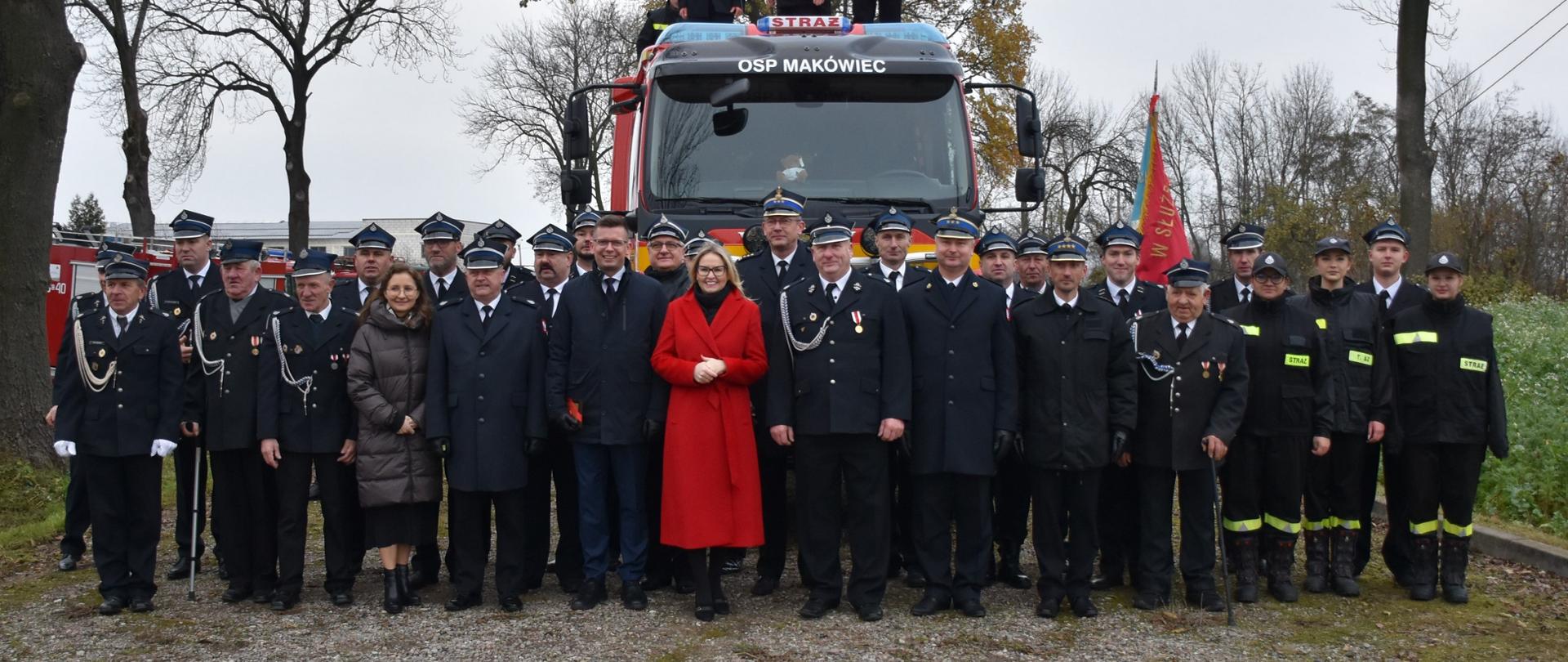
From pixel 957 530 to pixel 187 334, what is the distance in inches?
180

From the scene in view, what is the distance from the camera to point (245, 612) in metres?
6.62

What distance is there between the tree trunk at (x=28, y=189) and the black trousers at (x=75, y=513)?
8.44 ft

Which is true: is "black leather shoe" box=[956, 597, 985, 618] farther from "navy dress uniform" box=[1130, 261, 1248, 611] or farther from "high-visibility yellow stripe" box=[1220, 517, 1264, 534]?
"high-visibility yellow stripe" box=[1220, 517, 1264, 534]

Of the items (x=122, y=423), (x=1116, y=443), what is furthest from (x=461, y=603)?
(x=1116, y=443)

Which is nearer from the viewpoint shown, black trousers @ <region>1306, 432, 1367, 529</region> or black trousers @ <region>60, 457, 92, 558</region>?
black trousers @ <region>1306, 432, 1367, 529</region>

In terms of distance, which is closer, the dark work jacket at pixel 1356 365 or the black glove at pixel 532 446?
the black glove at pixel 532 446

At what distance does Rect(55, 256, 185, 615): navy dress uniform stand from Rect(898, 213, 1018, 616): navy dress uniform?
403 cm

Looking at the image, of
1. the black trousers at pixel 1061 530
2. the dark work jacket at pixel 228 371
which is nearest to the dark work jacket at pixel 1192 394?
the black trousers at pixel 1061 530

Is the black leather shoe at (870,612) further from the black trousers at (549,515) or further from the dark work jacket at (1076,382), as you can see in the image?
the black trousers at (549,515)

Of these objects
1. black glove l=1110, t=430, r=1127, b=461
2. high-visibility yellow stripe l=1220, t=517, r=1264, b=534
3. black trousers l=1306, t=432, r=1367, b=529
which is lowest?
high-visibility yellow stripe l=1220, t=517, r=1264, b=534

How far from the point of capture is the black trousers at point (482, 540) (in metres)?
6.65

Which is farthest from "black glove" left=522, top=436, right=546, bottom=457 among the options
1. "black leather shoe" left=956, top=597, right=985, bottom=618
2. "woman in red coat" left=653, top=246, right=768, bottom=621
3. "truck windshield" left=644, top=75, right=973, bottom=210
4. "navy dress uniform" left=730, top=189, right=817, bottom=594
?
"black leather shoe" left=956, top=597, right=985, bottom=618

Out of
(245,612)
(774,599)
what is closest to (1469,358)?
(774,599)

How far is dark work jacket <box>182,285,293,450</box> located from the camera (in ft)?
22.1
